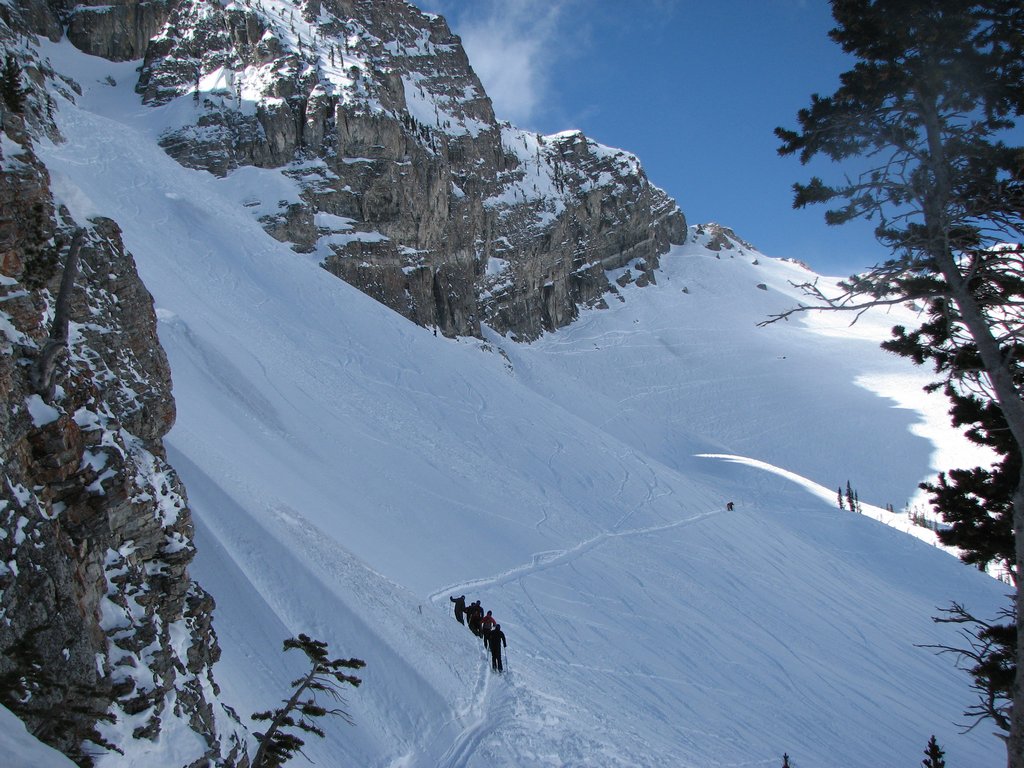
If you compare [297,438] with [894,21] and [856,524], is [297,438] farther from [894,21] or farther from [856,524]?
[856,524]

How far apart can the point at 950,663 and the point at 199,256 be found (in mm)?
44343

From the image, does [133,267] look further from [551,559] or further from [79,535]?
[551,559]

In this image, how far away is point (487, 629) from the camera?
46.5 ft

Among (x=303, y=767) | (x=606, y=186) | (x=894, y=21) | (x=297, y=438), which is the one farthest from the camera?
(x=606, y=186)

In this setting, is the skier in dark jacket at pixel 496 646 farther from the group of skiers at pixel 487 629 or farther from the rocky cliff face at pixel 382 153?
the rocky cliff face at pixel 382 153

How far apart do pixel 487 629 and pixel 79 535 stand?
9273 millimetres

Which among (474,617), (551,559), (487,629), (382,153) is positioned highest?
(382,153)

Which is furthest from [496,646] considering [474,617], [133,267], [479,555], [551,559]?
[551,559]

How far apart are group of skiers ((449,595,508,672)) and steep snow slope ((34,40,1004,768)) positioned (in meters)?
0.47

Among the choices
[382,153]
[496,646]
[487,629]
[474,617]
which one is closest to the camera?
[496,646]

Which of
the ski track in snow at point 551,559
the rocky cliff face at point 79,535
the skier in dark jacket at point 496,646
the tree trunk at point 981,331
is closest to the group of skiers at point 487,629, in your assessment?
the skier in dark jacket at point 496,646

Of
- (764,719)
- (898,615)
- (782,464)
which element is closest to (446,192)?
(782,464)

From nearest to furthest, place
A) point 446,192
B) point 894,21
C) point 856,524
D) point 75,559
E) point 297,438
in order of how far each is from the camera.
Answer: point 75,559
point 894,21
point 297,438
point 856,524
point 446,192

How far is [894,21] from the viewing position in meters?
7.18
